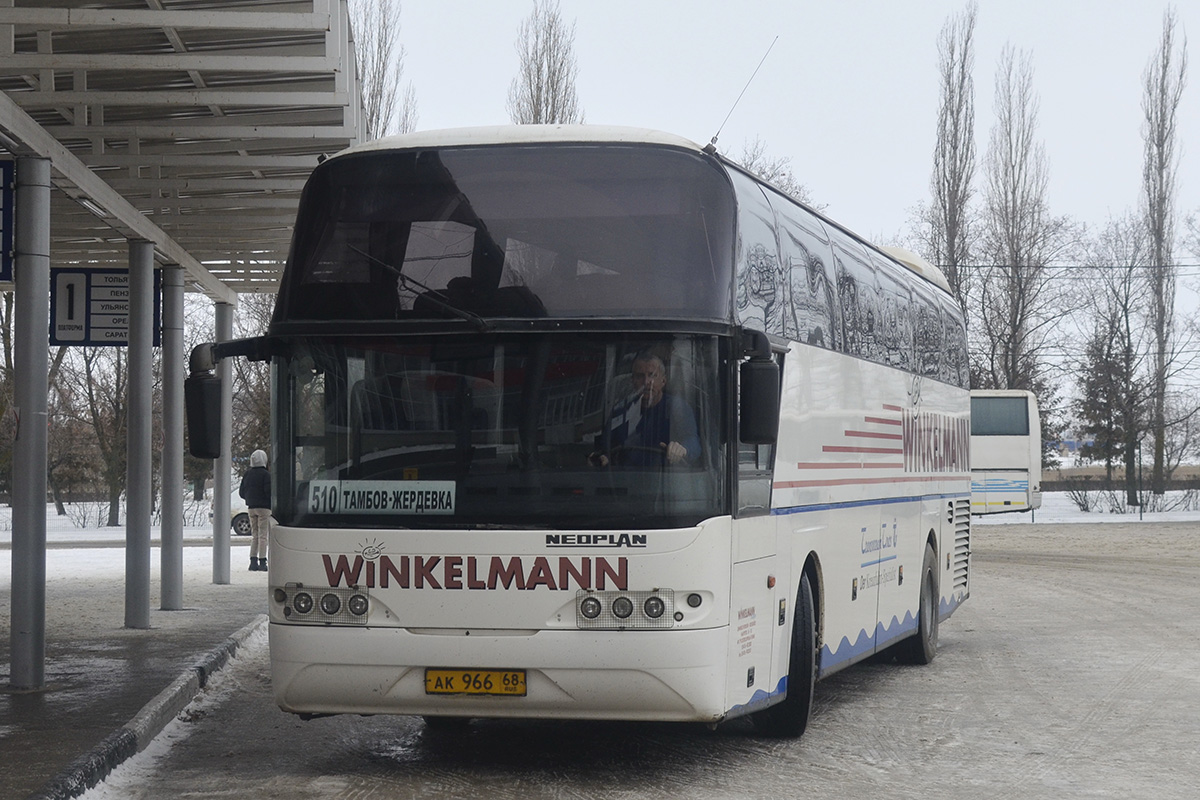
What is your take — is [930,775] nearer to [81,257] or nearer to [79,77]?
[79,77]

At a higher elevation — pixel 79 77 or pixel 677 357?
pixel 79 77

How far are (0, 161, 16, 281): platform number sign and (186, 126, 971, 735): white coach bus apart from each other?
9.48 ft

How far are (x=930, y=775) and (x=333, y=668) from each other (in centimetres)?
315

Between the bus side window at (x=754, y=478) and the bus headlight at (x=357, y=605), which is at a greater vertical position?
the bus side window at (x=754, y=478)

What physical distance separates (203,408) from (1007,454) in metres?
33.0

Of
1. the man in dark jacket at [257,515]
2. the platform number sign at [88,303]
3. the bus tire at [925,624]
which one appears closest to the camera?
the bus tire at [925,624]

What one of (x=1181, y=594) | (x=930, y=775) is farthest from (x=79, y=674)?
(x=1181, y=594)

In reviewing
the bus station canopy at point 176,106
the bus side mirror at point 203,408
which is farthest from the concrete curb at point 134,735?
the bus station canopy at point 176,106

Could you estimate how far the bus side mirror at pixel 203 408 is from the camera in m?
8.37

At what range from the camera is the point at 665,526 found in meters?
7.98

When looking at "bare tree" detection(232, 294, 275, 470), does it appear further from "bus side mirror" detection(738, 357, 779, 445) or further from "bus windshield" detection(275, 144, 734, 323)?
"bus side mirror" detection(738, 357, 779, 445)

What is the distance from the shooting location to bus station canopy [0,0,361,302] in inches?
405

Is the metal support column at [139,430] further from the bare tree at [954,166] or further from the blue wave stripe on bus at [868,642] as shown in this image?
the bare tree at [954,166]

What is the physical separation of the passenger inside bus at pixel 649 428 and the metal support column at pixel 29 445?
476cm
